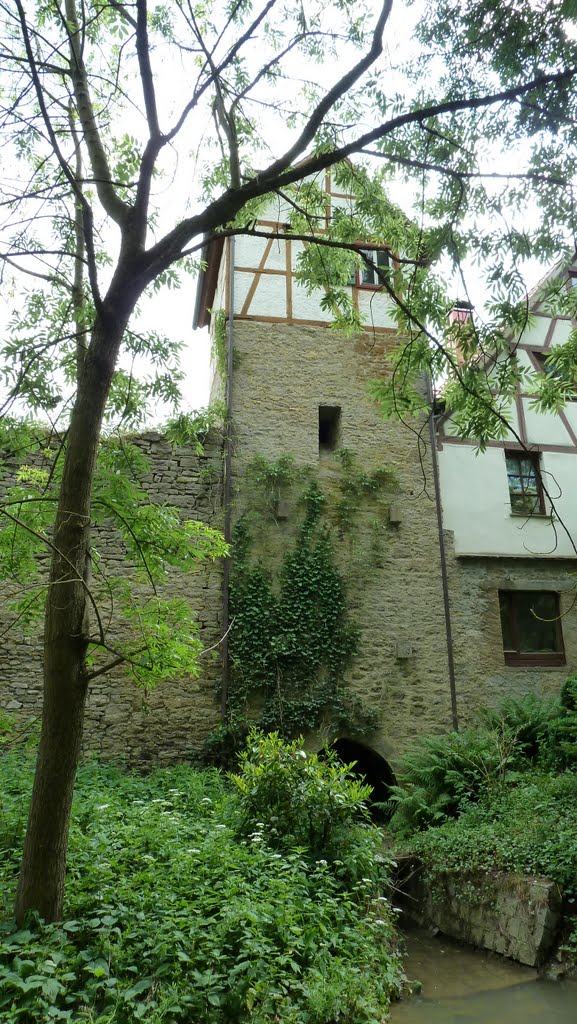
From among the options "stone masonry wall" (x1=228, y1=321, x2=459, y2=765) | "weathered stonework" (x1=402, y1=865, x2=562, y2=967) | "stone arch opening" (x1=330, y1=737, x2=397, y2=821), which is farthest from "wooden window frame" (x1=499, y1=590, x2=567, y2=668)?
"weathered stonework" (x1=402, y1=865, x2=562, y2=967)

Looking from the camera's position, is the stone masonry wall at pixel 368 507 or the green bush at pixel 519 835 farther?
the stone masonry wall at pixel 368 507

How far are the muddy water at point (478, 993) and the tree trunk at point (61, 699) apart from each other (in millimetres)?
2257

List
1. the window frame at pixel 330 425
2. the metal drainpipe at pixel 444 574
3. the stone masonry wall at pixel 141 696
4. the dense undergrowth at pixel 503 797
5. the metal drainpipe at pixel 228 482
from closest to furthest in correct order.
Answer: the dense undergrowth at pixel 503 797
the stone masonry wall at pixel 141 696
the metal drainpipe at pixel 228 482
the metal drainpipe at pixel 444 574
the window frame at pixel 330 425

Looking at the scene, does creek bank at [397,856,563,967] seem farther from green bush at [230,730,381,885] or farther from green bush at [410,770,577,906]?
green bush at [230,730,381,885]

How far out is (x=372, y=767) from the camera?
388 inches

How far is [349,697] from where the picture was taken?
9211mm

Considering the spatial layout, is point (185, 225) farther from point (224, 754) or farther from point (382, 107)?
point (224, 754)

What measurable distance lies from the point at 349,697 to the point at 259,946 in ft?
19.2

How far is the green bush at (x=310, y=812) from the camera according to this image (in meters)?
4.90

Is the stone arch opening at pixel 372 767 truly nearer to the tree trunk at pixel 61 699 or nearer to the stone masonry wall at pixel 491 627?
the stone masonry wall at pixel 491 627

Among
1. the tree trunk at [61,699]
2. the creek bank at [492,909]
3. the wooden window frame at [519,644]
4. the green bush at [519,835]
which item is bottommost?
the creek bank at [492,909]

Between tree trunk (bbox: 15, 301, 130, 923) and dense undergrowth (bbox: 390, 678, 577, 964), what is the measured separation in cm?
364

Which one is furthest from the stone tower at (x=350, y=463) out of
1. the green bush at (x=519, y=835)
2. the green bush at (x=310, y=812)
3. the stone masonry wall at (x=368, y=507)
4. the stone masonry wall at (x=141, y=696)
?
the green bush at (x=310, y=812)

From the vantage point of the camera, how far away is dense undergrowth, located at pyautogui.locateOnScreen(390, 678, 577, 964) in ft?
18.4
